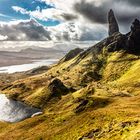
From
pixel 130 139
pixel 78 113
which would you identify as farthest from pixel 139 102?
pixel 130 139

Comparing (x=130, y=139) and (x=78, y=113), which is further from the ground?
(x=130, y=139)

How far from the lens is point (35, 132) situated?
163 meters

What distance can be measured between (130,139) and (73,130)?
5927 centimetres

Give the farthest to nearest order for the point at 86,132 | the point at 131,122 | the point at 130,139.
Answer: the point at 86,132 < the point at 131,122 < the point at 130,139

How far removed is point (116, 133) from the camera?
102812mm

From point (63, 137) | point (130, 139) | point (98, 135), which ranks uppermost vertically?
point (130, 139)

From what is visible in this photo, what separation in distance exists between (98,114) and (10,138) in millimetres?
51918

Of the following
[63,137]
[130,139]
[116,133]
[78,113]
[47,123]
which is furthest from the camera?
[78,113]

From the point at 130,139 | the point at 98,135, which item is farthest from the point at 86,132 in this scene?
the point at 130,139

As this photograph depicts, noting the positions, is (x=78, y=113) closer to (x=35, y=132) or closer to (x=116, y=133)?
(x=35, y=132)

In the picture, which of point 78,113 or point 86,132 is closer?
point 86,132

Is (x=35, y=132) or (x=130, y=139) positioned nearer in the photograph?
(x=130, y=139)

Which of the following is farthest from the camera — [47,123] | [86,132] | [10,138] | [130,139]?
[47,123]

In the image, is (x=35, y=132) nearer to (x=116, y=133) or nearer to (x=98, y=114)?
(x=98, y=114)
